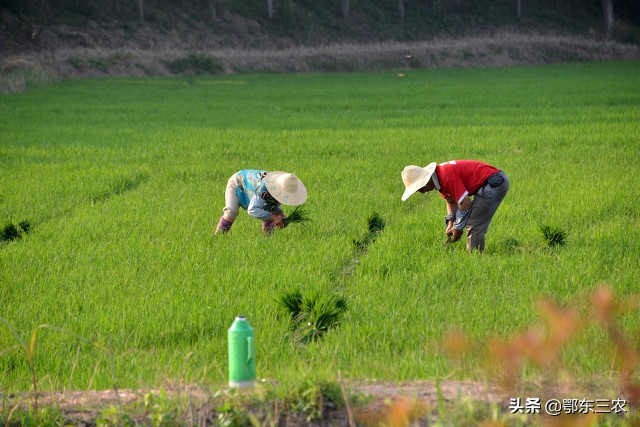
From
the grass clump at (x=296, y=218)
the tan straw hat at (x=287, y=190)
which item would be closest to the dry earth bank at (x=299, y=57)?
the grass clump at (x=296, y=218)

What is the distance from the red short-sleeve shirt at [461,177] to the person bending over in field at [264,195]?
3.39 feet

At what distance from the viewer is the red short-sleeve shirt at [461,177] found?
580 centimetres

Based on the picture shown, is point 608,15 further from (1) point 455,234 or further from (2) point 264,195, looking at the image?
(2) point 264,195

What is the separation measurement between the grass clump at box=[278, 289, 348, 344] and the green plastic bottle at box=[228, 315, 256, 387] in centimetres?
124

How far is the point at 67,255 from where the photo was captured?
21.0ft

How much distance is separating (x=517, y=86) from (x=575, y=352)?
2358 cm

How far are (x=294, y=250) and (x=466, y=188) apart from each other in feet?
4.30

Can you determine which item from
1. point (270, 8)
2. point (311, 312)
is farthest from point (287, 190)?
Result: point (270, 8)

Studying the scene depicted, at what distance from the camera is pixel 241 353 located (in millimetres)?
3111

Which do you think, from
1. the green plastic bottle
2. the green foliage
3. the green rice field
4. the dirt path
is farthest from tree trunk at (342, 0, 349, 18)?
the green plastic bottle

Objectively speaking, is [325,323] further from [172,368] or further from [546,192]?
[546,192]

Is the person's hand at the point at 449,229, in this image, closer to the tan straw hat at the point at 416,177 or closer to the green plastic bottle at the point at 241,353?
the tan straw hat at the point at 416,177

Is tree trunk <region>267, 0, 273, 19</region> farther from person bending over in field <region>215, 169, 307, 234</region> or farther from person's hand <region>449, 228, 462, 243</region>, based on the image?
person's hand <region>449, 228, 462, 243</region>

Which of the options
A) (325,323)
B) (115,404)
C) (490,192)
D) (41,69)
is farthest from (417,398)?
(41,69)
